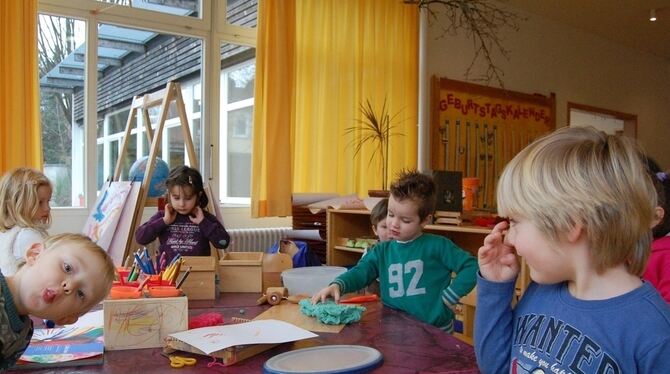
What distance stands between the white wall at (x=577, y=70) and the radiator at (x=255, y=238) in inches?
74.9

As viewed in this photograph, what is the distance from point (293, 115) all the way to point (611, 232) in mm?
3231

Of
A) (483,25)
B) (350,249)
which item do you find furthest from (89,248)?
(483,25)

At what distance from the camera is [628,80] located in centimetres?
671

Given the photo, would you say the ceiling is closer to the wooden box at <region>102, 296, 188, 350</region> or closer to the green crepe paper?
the green crepe paper

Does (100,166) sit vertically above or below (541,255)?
above

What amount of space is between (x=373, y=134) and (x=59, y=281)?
3.39 meters

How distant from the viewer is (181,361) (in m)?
1.06

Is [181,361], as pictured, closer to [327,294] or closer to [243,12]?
[327,294]

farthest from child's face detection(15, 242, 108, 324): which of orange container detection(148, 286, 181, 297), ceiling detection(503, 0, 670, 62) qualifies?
ceiling detection(503, 0, 670, 62)

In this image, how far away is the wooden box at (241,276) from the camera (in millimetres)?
1735

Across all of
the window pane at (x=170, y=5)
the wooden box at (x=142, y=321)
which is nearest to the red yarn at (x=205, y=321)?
the wooden box at (x=142, y=321)

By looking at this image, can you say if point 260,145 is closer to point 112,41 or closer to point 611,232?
point 112,41

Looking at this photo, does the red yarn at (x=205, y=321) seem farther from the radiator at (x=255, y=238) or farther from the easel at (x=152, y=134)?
the radiator at (x=255, y=238)

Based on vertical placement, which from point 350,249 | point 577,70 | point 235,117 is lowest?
point 350,249
